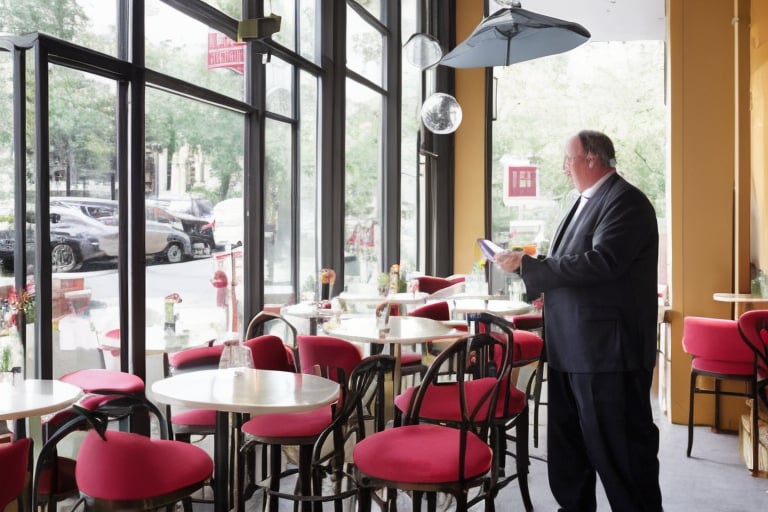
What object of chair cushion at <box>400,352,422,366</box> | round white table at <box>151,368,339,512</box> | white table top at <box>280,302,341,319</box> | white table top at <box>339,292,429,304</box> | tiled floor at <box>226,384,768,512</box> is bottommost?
tiled floor at <box>226,384,768,512</box>

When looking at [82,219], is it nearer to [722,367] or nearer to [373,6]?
[722,367]

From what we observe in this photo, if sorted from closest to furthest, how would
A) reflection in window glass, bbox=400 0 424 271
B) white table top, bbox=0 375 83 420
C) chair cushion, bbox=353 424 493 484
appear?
1. white table top, bbox=0 375 83 420
2. chair cushion, bbox=353 424 493 484
3. reflection in window glass, bbox=400 0 424 271

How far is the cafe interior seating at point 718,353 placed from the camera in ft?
16.0

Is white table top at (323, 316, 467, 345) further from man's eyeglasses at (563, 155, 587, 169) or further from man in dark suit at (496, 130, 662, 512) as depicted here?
man's eyeglasses at (563, 155, 587, 169)

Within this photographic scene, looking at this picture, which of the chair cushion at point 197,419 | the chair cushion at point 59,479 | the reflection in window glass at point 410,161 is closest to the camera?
the chair cushion at point 59,479

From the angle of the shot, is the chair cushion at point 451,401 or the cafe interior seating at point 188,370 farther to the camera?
the cafe interior seating at point 188,370

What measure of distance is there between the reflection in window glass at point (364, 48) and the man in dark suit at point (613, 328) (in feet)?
12.3

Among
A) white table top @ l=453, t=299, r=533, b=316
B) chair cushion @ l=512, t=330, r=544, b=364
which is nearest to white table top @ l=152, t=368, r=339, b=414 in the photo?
chair cushion @ l=512, t=330, r=544, b=364

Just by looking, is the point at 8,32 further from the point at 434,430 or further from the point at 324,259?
the point at 324,259

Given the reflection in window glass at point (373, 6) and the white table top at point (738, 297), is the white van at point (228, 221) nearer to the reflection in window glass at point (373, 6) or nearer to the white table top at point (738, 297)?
the reflection in window glass at point (373, 6)

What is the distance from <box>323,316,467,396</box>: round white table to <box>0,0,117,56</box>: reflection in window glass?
1752 mm

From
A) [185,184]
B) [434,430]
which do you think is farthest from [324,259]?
[434,430]

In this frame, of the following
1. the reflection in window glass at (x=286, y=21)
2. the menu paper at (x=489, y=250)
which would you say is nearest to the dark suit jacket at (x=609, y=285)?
the menu paper at (x=489, y=250)

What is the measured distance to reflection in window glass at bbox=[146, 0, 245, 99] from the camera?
3871mm
